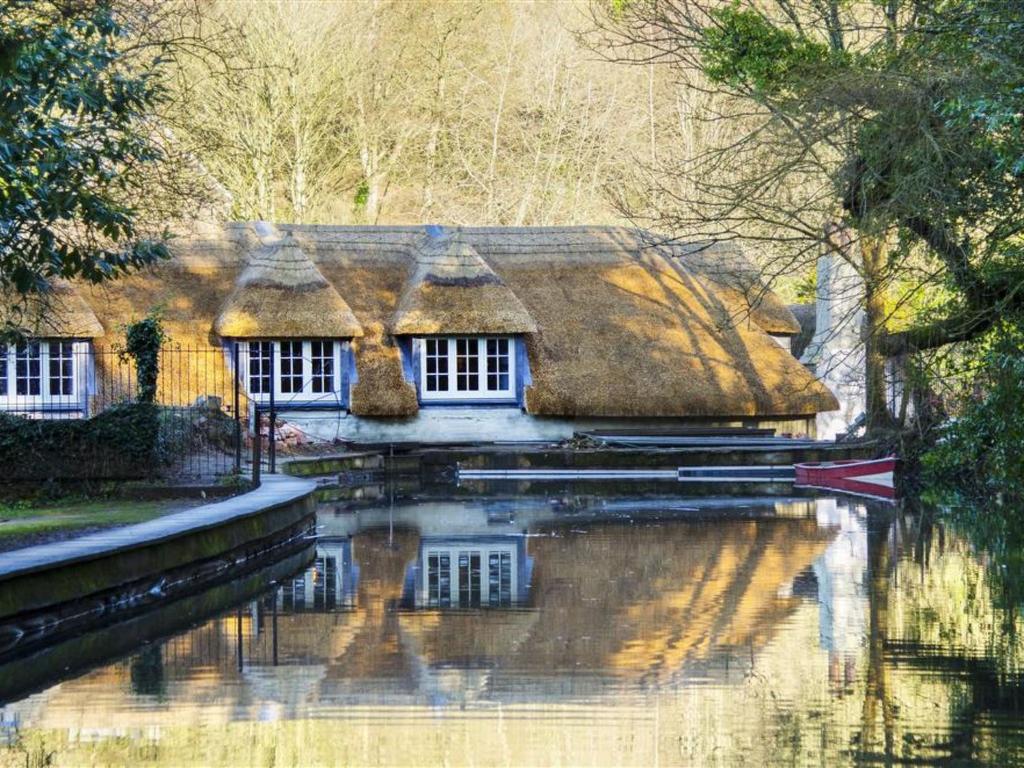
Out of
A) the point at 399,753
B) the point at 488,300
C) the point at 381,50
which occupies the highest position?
the point at 381,50

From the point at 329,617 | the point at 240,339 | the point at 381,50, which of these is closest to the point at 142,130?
the point at 329,617

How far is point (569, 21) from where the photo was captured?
4941cm

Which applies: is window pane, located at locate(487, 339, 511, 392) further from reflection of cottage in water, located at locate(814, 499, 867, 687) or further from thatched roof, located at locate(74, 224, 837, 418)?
reflection of cottage in water, located at locate(814, 499, 867, 687)

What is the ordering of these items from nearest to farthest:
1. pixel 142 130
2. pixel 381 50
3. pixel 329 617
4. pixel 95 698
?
pixel 95 698, pixel 329 617, pixel 142 130, pixel 381 50

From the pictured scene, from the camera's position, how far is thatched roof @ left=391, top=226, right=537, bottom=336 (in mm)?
34500

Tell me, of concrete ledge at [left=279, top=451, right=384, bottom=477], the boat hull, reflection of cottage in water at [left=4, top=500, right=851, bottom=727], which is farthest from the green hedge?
the boat hull

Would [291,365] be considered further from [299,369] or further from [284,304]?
[284,304]

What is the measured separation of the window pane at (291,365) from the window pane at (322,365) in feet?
1.01

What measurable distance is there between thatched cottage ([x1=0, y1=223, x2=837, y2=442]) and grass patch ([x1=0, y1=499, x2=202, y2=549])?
1316 centimetres

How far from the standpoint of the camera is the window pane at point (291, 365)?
34562 millimetres

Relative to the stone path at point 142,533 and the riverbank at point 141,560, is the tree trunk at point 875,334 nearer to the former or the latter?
the riverbank at point 141,560

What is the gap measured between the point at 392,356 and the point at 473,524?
1403 centimetres

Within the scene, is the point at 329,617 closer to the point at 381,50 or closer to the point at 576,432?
the point at 576,432

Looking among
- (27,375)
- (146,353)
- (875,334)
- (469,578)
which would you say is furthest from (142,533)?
(27,375)
